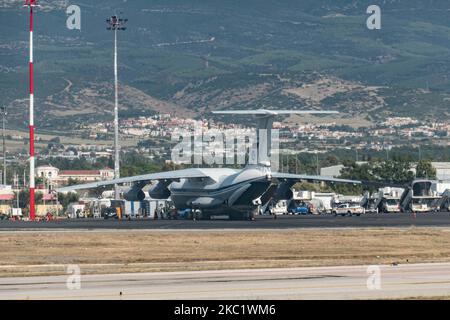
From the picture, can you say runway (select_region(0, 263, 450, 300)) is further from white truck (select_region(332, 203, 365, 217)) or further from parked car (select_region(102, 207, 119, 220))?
parked car (select_region(102, 207, 119, 220))

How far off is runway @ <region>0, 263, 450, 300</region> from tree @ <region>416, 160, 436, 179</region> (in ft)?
453

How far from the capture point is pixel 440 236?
A: 74.7 m

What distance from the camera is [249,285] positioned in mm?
43688

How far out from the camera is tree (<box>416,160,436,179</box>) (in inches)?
7416

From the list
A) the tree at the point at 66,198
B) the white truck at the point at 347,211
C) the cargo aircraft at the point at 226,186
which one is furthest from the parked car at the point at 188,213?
the tree at the point at 66,198

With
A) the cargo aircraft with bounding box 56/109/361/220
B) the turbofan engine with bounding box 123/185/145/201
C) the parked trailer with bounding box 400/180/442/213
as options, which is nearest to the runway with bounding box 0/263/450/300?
the cargo aircraft with bounding box 56/109/361/220

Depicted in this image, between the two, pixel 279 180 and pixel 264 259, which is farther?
pixel 279 180

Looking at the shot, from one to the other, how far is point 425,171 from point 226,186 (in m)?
78.9

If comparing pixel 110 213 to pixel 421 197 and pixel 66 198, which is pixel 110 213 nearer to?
pixel 421 197

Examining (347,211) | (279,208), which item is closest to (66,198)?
(279,208)
